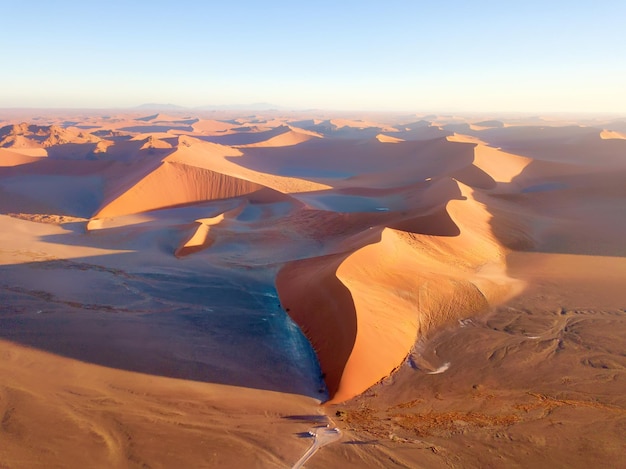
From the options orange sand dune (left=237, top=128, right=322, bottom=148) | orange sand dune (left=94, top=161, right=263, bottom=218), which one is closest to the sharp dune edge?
orange sand dune (left=94, top=161, right=263, bottom=218)

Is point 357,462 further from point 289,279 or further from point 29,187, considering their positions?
point 29,187

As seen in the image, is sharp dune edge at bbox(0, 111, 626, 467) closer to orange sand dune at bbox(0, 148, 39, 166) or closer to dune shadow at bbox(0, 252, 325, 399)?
dune shadow at bbox(0, 252, 325, 399)

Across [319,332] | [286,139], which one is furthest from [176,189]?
Result: [286,139]

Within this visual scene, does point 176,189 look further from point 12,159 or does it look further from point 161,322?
point 161,322

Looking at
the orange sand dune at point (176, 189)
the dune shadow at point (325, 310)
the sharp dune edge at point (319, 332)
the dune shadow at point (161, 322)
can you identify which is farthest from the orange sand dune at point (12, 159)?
the dune shadow at point (325, 310)

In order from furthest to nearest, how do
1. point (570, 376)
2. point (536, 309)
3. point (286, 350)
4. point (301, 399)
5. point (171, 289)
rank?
point (171, 289) → point (536, 309) → point (286, 350) → point (570, 376) → point (301, 399)

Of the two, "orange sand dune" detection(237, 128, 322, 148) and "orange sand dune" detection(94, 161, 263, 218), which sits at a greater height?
"orange sand dune" detection(237, 128, 322, 148)

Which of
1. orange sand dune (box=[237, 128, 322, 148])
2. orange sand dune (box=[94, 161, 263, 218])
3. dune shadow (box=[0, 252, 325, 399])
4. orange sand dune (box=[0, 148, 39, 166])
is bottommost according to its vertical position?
dune shadow (box=[0, 252, 325, 399])

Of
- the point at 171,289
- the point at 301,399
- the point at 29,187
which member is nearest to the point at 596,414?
the point at 301,399
